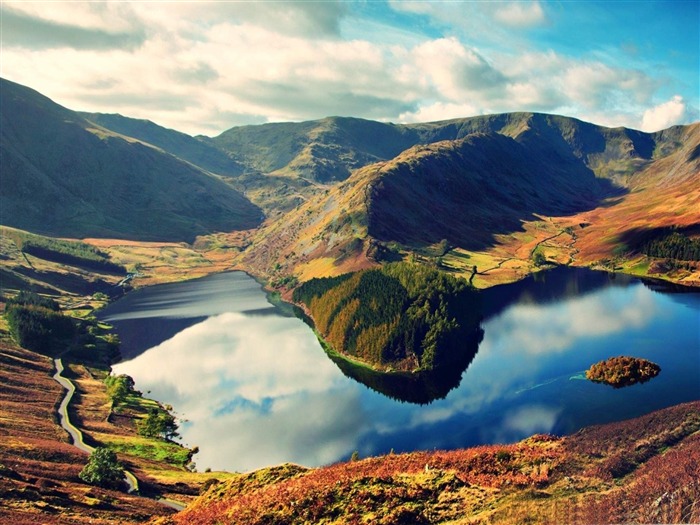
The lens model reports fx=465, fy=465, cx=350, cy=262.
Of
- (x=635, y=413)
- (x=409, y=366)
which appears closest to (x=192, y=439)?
(x=409, y=366)

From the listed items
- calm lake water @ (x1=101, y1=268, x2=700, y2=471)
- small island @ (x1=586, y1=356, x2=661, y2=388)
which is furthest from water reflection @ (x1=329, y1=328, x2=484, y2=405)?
small island @ (x1=586, y1=356, x2=661, y2=388)

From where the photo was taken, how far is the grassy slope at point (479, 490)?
43594 millimetres

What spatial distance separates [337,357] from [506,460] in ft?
329

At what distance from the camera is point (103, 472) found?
7325 cm

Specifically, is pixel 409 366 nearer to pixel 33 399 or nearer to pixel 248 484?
pixel 248 484

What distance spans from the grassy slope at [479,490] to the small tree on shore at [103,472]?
963 inches

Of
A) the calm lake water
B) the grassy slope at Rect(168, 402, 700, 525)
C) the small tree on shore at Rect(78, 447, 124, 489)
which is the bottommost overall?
the small tree on shore at Rect(78, 447, 124, 489)

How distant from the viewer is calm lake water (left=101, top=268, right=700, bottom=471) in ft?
326

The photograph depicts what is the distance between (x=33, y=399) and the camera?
10906 cm

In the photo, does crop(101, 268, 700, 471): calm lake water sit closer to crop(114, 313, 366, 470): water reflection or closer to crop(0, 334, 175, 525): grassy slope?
crop(114, 313, 366, 470): water reflection

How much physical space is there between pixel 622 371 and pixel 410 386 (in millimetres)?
53144

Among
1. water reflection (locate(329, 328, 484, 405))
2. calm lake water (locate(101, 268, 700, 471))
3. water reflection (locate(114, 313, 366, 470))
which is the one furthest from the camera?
water reflection (locate(329, 328, 484, 405))

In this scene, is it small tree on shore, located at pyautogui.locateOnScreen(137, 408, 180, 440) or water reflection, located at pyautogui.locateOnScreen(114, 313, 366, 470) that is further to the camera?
small tree on shore, located at pyautogui.locateOnScreen(137, 408, 180, 440)

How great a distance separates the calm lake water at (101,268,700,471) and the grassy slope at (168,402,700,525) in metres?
34.2
